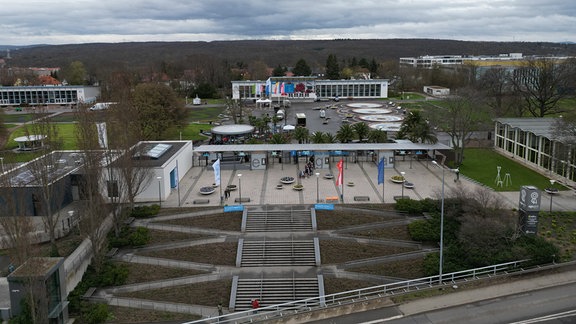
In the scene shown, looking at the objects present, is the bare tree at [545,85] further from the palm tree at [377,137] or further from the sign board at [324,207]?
the sign board at [324,207]

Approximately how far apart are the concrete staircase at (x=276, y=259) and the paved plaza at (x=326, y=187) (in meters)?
2.58

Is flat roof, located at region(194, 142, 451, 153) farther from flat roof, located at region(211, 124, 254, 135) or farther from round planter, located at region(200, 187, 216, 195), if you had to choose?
flat roof, located at region(211, 124, 254, 135)

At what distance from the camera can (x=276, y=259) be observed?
95.3ft

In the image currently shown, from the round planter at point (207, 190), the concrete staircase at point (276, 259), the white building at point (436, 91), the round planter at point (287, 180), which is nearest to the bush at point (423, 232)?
the concrete staircase at point (276, 259)

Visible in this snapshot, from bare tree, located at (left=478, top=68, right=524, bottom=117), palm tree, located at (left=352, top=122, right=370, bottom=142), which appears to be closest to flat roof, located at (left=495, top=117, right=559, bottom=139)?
bare tree, located at (left=478, top=68, right=524, bottom=117)

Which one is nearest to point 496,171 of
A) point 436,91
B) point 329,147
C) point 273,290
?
point 329,147

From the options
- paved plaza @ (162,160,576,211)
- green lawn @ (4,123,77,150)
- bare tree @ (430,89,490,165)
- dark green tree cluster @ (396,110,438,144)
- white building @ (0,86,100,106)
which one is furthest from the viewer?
white building @ (0,86,100,106)

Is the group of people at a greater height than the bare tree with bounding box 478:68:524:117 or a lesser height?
lesser

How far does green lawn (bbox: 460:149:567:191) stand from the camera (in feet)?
126

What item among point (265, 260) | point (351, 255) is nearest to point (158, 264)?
point (265, 260)

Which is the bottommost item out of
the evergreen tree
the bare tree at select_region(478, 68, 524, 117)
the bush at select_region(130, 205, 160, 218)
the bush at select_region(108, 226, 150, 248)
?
the bush at select_region(108, 226, 150, 248)

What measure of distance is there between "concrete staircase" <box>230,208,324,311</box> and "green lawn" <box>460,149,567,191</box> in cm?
1657

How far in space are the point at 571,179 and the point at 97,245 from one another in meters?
34.4

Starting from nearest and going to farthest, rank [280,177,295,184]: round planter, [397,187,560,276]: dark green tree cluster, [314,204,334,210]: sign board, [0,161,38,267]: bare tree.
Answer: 1. [0,161,38,267]: bare tree
2. [397,187,560,276]: dark green tree cluster
3. [314,204,334,210]: sign board
4. [280,177,295,184]: round planter
